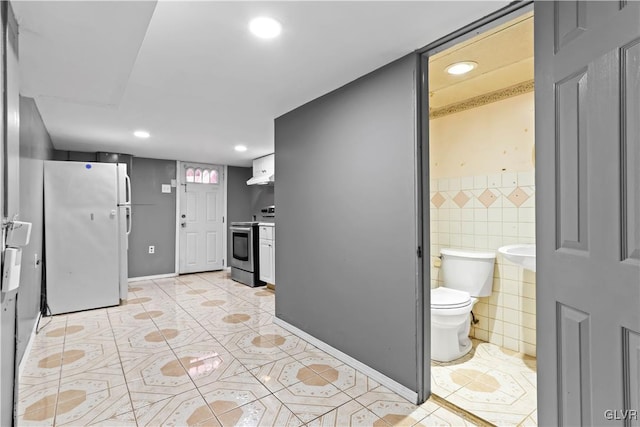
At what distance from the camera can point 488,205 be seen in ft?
9.29

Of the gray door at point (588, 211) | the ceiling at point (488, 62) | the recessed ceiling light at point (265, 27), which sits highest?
the ceiling at point (488, 62)

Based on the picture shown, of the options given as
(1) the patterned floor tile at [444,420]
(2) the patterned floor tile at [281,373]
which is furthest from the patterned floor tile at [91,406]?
(1) the patterned floor tile at [444,420]

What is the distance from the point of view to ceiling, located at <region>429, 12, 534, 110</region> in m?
1.87

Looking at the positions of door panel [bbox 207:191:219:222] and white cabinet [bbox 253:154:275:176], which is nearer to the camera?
white cabinet [bbox 253:154:275:176]

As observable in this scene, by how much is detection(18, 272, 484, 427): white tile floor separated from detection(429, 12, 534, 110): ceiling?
2.13 m

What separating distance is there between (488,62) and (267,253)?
3583 millimetres

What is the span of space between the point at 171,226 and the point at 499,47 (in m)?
5.52

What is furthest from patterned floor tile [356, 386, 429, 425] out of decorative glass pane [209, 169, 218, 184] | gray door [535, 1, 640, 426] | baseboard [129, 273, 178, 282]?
decorative glass pane [209, 169, 218, 184]

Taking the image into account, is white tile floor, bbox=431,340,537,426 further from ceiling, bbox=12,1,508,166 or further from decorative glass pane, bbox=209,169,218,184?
decorative glass pane, bbox=209,169,218,184

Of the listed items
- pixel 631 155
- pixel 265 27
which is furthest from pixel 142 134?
pixel 631 155

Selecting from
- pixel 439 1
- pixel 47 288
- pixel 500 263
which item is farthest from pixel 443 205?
pixel 47 288

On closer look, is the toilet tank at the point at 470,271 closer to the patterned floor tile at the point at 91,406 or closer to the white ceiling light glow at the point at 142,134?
the patterned floor tile at the point at 91,406

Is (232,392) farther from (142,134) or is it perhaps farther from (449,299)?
(142,134)

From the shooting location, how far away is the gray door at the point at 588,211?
0.90m
